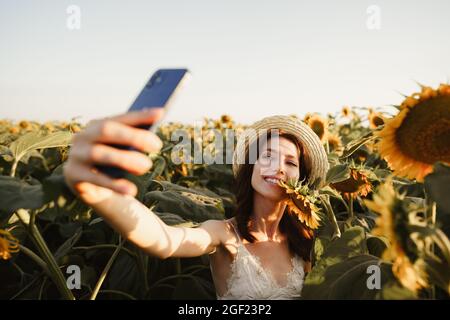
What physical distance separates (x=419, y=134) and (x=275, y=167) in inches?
29.7

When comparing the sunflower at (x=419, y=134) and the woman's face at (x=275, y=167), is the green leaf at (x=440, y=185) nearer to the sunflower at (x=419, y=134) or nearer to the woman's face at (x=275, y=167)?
the sunflower at (x=419, y=134)

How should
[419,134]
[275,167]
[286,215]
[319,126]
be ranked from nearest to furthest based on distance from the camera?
[419,134] < [275,167] < [286,215] < [319,126]

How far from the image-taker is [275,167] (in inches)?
76.4

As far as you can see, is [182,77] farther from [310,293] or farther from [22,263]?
[22,263]

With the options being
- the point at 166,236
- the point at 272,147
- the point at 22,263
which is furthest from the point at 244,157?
the point at 22,263

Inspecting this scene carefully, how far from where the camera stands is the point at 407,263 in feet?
2.88

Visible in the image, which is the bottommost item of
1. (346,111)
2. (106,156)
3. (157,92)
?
(346,111)

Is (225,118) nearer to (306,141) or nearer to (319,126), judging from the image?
(319,126)

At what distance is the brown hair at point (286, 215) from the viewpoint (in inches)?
81.9

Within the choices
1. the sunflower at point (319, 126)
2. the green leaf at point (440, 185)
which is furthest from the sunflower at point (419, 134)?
the sunflower at point (319, 126)

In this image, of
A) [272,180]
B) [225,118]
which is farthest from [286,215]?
[225,118]
